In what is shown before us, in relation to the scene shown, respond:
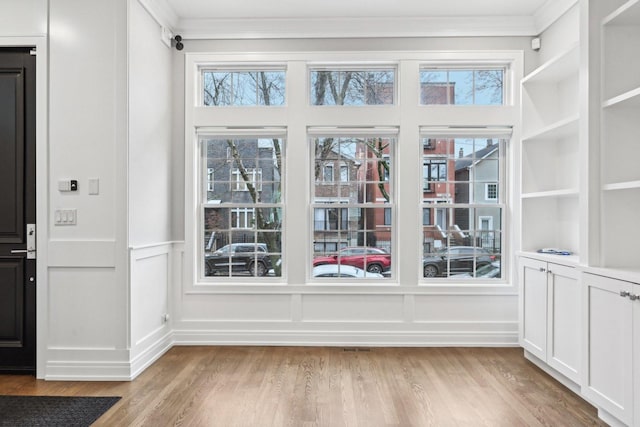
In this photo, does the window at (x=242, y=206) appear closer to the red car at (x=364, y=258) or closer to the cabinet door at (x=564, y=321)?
the red car at (x=364, y=258)

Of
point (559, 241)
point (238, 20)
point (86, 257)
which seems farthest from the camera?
point (238, 20)

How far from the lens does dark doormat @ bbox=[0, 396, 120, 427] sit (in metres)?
2.56

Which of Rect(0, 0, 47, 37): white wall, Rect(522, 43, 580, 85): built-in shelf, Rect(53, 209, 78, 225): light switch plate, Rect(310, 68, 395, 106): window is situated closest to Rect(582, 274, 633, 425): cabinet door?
Rect(522, 43, 580, 85): built-in shelf

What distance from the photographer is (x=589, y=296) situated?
268cm

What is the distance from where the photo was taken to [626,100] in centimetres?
253

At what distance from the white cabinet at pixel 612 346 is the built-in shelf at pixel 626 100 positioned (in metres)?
1.06

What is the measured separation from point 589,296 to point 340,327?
7.09 feet

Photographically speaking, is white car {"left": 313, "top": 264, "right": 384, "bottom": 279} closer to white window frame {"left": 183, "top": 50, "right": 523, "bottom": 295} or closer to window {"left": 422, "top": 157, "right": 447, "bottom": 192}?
white window frame {"left": 183, "top": 50, "right": 523, "bottom": 295}

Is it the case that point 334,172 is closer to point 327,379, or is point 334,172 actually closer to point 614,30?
point 327,379

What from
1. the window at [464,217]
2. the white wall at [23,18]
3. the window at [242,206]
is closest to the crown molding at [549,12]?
the window at [464,217]

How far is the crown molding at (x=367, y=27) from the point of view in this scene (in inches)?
160

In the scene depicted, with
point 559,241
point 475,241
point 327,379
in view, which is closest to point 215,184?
point 327,379

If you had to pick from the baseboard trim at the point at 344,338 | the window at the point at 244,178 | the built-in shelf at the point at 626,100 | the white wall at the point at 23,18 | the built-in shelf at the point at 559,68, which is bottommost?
the baseboard trim at the point at 344,338

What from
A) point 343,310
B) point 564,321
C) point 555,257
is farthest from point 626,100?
point 343,310
